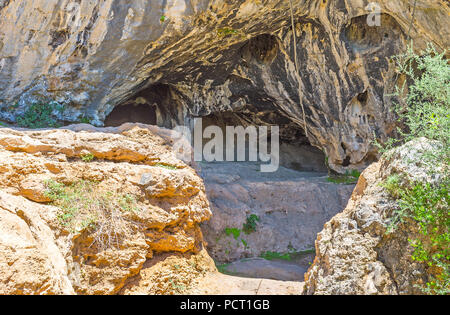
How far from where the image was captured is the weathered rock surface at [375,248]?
9.87 feet

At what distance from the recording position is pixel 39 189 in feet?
13.5

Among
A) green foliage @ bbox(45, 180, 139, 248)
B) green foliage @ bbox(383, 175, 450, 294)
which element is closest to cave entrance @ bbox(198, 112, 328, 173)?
green foliage @ bbox(45, 180, 139, 248)

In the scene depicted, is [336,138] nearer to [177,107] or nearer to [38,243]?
[177,107]

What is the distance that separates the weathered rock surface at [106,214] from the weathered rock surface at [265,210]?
1.14 metres

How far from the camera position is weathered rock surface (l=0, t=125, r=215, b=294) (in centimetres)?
323

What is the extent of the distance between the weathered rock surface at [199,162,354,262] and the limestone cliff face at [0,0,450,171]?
1.69m

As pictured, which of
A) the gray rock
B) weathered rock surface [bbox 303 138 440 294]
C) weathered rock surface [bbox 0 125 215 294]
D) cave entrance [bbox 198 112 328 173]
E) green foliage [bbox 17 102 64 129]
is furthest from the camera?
cave entrance [bbox 198 112 328 173]

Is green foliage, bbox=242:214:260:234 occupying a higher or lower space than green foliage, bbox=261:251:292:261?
higher

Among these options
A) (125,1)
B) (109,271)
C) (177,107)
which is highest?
(125,1)

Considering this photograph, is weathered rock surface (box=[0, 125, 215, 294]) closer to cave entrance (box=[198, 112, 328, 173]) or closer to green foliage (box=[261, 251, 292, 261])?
green foliage (box=[261, 251, 292, 261])

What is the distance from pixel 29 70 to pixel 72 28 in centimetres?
119

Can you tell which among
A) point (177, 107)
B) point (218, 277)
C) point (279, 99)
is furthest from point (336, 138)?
point (218, 277)

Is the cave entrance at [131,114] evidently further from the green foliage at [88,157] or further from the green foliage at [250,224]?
the green foliage at [88,157]
